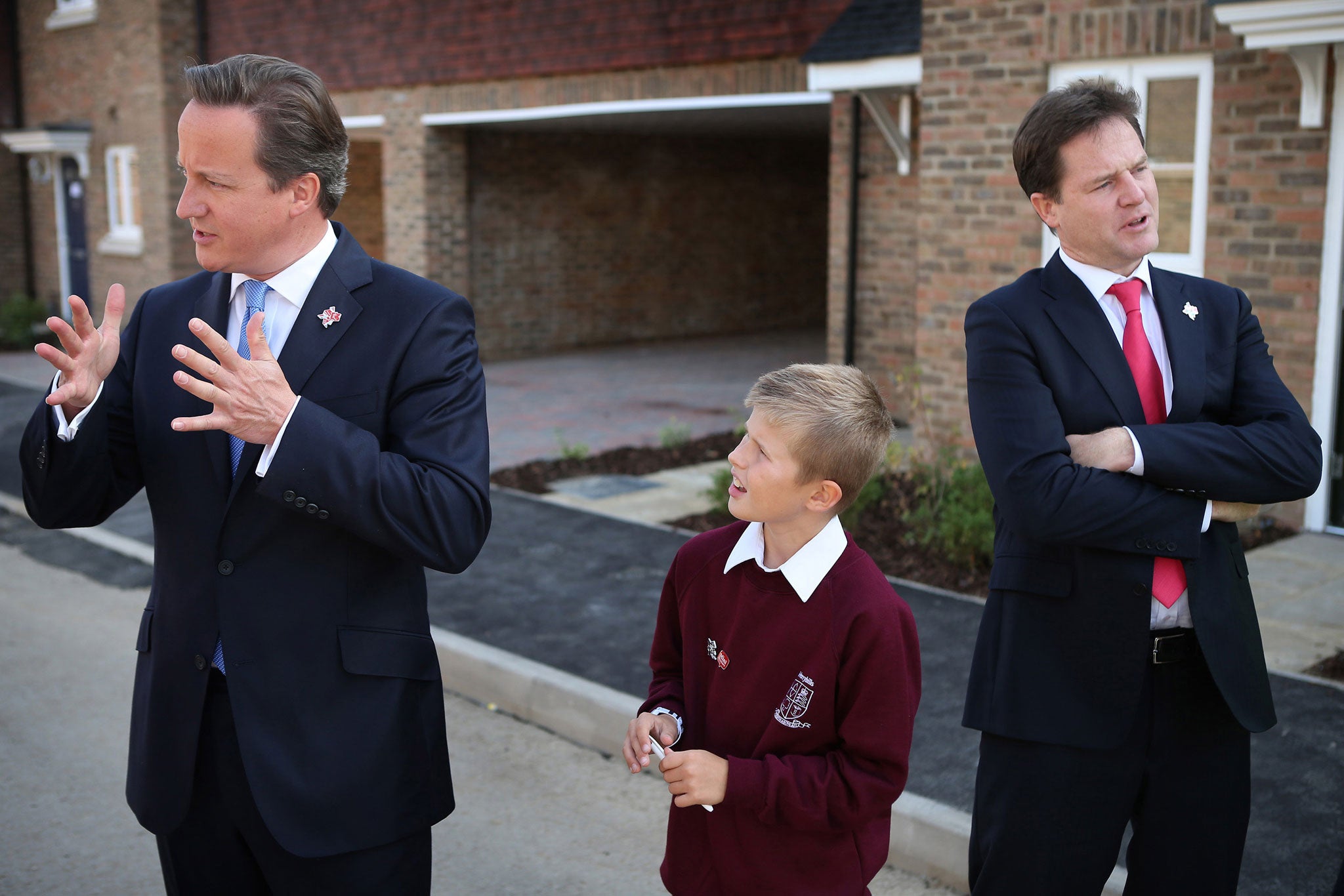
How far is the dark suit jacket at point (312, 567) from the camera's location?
224cm

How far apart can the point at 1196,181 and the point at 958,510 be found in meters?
2.81

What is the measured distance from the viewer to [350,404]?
224 centimetres

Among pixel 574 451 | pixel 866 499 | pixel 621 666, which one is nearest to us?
pixel 621 666

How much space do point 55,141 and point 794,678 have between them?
20.4 meters

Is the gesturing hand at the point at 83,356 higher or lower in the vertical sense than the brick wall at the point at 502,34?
lower

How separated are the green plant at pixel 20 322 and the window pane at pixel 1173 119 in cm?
1700

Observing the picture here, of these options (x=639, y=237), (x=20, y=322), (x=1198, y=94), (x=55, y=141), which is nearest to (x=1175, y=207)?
(x=1198, y=94)

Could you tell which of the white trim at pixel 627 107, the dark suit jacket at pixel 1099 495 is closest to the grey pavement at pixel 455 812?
the dark suit jacket at pixel 1099 495

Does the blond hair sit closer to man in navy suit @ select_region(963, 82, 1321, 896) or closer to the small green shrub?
man in navy suit @ select_region(963, 82, 1321, 896)

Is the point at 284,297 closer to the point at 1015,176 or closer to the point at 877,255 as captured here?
the point at 1015,176

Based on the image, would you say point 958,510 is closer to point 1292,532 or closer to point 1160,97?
point 1292,532

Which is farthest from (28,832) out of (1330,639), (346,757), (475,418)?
(1330,639)

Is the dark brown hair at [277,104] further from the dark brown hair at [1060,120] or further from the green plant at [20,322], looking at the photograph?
the green plant at [20,322]

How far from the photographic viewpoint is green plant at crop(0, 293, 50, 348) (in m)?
19.6
